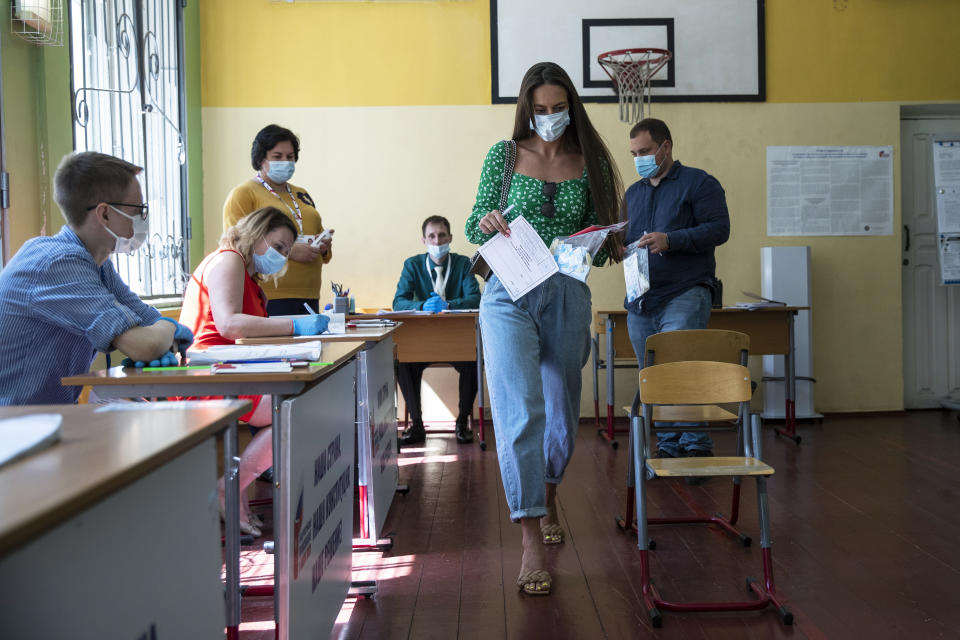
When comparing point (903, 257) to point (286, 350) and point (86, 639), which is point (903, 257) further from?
point (86, 639)

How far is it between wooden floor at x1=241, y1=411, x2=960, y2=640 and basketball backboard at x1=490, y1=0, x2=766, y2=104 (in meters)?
2.67

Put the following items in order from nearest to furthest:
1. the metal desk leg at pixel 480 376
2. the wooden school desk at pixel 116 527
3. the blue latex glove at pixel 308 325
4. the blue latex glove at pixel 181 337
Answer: the wooden school desk at pixel 116 527 < the blue latex glove at pixel 181 337 < the blue latex glove at pixel 308 325 < the metal desk leg at pixel 480 376

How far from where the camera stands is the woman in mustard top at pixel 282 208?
352 cm

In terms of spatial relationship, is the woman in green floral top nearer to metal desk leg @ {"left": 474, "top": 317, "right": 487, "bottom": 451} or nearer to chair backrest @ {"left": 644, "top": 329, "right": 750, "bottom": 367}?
chair backrest @ {"left": 644, "top": 329, "right": 750, "bottom": 367}

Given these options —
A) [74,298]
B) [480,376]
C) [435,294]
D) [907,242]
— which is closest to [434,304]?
[435,294]

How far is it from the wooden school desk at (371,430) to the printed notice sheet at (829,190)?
11.7ft

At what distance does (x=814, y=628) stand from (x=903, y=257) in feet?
14.6

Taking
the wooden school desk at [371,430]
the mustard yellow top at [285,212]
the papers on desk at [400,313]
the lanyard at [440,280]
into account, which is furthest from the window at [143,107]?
the wooden school desk at [371,430]

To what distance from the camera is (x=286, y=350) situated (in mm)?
1862

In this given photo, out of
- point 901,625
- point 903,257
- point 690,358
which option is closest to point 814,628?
point 901,625

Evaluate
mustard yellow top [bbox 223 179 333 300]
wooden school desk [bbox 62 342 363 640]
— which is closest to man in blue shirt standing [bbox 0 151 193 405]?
wooden school desk [bbox 62 342 363 640]

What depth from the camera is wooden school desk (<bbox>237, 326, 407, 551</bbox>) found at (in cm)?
260

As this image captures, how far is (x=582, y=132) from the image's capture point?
2.34m

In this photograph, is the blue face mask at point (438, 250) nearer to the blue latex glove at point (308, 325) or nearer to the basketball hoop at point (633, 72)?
the basketball hoop at point (633, 72)
